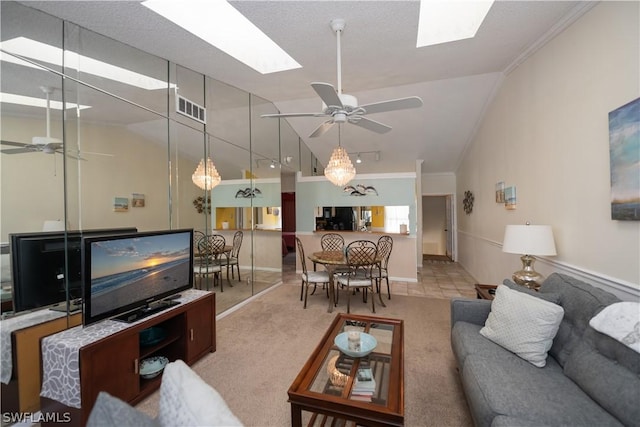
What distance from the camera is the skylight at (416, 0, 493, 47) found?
250cm

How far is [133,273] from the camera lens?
2068 mm

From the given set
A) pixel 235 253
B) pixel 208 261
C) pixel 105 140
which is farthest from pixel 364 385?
pixel 235 253

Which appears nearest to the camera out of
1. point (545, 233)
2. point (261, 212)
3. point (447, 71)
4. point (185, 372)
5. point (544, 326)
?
point (185, 372)

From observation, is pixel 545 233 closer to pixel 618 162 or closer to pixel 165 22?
pixel 618 162

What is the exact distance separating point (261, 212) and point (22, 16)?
3.44 metres

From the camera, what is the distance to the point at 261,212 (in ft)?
16.0

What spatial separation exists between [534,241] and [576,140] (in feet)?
2.96

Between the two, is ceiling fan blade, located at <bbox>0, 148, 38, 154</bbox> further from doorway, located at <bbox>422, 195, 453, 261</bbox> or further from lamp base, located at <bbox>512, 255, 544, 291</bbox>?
doorway, located at <bbox>422, 195, 453, 261</bbox>

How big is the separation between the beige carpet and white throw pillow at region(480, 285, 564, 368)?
→ 1.88 ft

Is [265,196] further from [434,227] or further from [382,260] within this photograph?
[434,227]

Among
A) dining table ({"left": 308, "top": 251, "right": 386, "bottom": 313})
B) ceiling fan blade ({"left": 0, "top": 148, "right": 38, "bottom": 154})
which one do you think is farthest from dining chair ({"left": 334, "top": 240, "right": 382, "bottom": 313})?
ceiling fan blade ({"left": 0, "top": 148, "right": 38, "bottom": 154})

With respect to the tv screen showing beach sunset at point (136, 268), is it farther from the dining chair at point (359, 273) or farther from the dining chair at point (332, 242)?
the dining chair at point (332, 242)

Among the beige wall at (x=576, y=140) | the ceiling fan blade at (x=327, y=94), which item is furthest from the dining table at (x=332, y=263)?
the ceiling fan blade at (x=327, y=94)

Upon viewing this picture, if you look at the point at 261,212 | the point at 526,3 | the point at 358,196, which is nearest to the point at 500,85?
the point at 526,3
